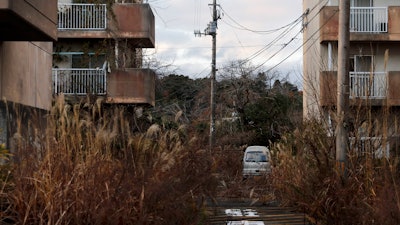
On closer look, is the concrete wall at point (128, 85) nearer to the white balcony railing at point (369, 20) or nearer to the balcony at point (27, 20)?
the white balcony railing at point (369, 20)

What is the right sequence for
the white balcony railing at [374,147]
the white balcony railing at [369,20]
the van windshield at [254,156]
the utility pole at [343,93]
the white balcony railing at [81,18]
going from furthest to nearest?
the van windshield at [254,156]
the white balcony railing at [81,18]
the white balcony railing at [369,20]
the utility pole at [343,93]
the white balcony railing at [374,147]

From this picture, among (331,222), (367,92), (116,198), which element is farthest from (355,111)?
(116,198)

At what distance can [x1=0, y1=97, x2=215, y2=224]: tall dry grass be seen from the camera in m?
6.93

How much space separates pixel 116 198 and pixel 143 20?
62.0 ft

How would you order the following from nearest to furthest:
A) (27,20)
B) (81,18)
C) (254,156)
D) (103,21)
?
1. (27,20)
2. (103,21)
3. (81,18)
4. (254,156)

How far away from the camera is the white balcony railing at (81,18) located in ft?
83.8

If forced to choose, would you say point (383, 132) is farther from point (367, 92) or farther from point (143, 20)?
point (143, 20)

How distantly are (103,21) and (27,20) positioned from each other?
52.6 feet

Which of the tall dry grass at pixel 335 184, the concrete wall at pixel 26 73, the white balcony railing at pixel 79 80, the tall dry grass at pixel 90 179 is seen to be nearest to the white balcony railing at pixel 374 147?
the tall dry grass at pixel 335 184

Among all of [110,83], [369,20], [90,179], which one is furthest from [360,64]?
[90,179]

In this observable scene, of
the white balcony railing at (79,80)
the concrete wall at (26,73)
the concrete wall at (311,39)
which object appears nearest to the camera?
the concrete wall at (26,73)

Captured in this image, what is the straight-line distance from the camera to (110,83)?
24953 millimetres

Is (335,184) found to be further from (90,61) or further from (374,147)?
(90,61)

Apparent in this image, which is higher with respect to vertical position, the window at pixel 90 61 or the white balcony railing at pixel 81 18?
the white balcony railing at pixel 81 18
